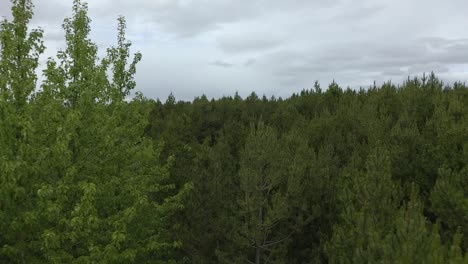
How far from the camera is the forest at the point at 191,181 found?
44.4 ft

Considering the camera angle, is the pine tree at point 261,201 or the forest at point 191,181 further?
the pine tree at point 261,201

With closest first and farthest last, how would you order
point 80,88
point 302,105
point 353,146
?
point 80,88 < point 353,146 < point 302,105

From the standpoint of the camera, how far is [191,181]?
19.3m

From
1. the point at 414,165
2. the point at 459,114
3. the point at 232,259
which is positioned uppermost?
the point at 459,114

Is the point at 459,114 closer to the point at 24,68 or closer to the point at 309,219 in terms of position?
the point at 309,219

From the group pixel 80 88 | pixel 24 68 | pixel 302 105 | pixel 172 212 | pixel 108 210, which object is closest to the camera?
pixel 24 68

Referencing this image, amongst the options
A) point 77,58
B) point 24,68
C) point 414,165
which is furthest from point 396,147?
point 24,68

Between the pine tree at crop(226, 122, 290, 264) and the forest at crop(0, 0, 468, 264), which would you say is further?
the pine tree at crop(226, 122, 290, 264)

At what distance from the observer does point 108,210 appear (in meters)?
17.6

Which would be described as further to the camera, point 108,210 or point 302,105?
point 302,105

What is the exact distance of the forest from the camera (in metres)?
13.5

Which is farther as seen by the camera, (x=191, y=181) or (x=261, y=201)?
(x=191, y=181)

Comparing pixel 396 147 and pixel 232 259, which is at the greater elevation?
pixel 396 147

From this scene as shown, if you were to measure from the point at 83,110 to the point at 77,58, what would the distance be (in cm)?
213
